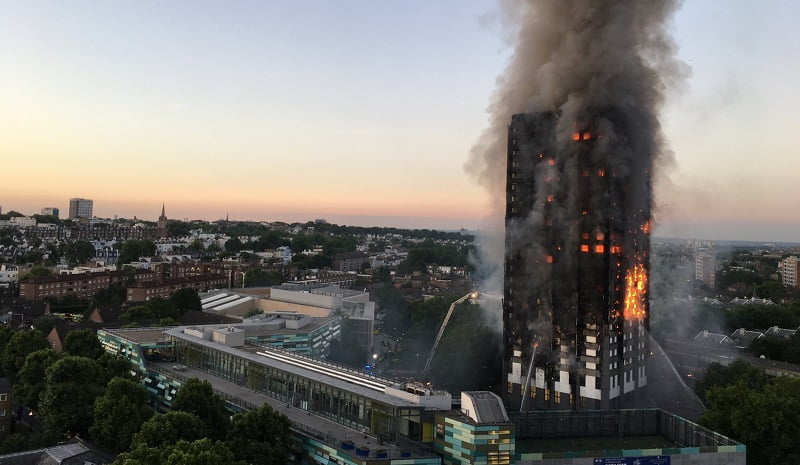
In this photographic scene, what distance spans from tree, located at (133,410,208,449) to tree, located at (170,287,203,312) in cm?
5524

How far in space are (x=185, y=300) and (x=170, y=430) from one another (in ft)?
187

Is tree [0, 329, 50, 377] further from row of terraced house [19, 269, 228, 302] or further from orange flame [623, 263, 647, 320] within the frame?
row of terraced house [19, 269, 228, 302]

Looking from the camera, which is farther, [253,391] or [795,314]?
[795,314]

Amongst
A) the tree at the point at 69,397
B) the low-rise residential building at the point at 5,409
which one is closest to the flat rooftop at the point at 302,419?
the tree at the point at 69,397

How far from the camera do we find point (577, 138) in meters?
52.3

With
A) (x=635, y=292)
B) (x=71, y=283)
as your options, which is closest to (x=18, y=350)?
(x=635, y=292)

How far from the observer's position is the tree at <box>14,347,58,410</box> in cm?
4441

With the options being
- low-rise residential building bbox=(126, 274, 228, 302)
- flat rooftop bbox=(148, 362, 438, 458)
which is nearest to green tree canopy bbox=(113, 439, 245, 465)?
flat rooftop bbox=(148, 362, 438, 458)

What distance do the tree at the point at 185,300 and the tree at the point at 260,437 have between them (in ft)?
184

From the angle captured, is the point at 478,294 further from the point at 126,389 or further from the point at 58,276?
the point at 58,276

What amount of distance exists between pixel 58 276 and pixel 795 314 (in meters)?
115

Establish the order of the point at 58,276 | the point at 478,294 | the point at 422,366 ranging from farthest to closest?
the point at 58,276 < the point at 478,294 < the point at 422,366

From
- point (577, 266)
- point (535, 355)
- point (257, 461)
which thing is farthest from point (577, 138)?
point (257, 461)

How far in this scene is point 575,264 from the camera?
52.0m
